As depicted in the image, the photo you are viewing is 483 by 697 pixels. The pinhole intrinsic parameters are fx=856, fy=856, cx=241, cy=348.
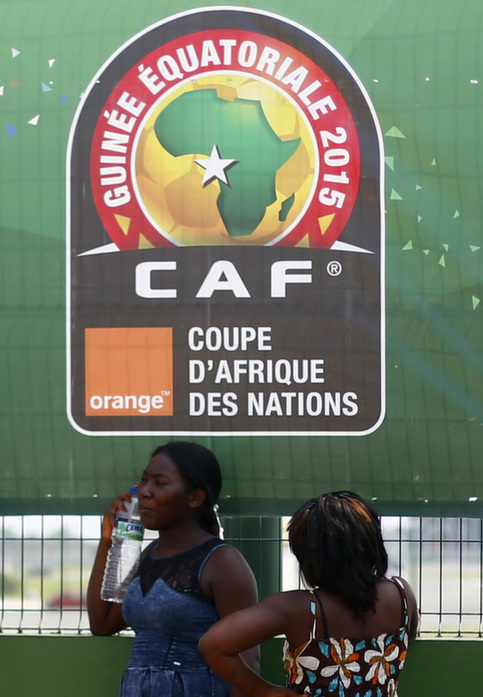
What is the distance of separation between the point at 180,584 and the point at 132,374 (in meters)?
0.93

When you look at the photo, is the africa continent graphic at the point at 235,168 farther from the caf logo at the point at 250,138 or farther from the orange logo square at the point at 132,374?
the orange logo square at the point at 132,374

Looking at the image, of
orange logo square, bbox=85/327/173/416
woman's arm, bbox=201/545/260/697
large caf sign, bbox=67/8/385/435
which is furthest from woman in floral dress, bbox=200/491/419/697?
orange logo square, bbox=85/327/173/416

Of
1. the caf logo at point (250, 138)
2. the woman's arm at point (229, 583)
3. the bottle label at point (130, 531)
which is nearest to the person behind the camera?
the woman's arm at point (229, 583)

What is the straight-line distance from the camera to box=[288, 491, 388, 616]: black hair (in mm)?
2250

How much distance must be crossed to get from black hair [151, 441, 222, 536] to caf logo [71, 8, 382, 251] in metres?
0.86

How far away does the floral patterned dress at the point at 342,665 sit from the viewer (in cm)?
223

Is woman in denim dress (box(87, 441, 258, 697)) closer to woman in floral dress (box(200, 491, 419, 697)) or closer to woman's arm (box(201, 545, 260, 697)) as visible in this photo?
woman's arm (box(201, 545, 260, 697))

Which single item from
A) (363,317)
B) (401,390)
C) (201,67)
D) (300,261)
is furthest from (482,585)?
(201,67)

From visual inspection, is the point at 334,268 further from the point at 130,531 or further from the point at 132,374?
the point at 130,531

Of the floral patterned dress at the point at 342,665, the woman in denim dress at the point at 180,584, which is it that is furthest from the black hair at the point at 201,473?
the floral patterned dress at the point at 342,665

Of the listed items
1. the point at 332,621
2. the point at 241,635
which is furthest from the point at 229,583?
the point at 332,621

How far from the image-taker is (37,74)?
10.8ft

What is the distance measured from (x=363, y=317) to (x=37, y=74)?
5.14 feet

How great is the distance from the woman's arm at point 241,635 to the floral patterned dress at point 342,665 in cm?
7
